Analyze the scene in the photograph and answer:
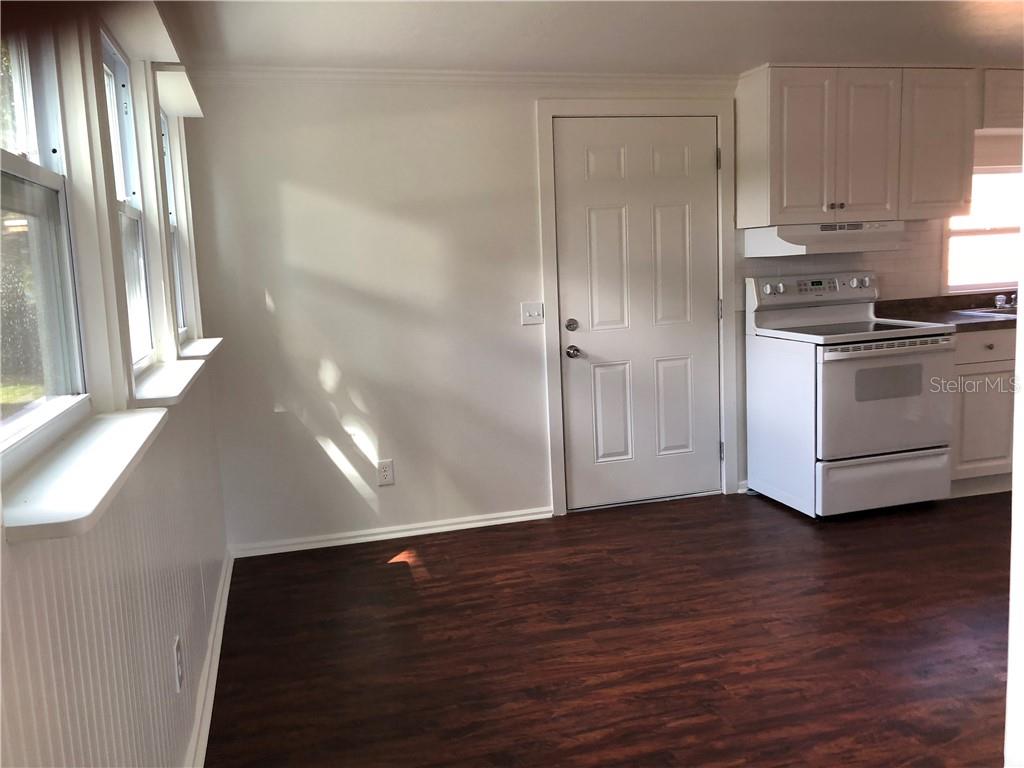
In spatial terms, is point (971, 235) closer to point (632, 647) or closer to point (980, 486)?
point (980, 486)

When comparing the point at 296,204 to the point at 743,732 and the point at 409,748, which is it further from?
the point at 743,732

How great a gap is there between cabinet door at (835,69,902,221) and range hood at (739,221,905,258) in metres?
0.05

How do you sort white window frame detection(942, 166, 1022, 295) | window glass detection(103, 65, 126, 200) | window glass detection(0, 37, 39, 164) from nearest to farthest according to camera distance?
window glass detection(0, 37, 39, 164) → window glass detection(103, 65, 126, 200) → white window frame detection(942, 166, 1022, 295)

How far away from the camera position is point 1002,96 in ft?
13.7

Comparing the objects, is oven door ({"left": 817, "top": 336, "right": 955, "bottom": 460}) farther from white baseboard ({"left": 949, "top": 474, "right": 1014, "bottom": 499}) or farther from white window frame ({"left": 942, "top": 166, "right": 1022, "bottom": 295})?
white window frame ({"left": 942, "top": 166, "right": 1022, "bottom": 295})

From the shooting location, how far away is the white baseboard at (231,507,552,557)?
3.84m

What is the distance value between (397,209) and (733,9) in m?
1.65

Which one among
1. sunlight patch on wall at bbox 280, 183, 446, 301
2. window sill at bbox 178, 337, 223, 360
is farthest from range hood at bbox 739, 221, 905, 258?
window sill at bbox 178, 337, 223, 360

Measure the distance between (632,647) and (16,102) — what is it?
231 cm

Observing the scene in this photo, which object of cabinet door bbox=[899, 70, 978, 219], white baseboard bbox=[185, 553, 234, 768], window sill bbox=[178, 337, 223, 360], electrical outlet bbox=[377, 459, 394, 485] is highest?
cabinet door bbox=[899, 70, 978, 219]

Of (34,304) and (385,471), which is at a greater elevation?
(34,304)

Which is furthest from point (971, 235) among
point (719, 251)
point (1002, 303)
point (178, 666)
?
point (178, 666)

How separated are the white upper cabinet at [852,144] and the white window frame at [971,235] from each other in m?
0.48

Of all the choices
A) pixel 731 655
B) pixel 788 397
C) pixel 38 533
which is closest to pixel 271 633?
pixel 731 655
